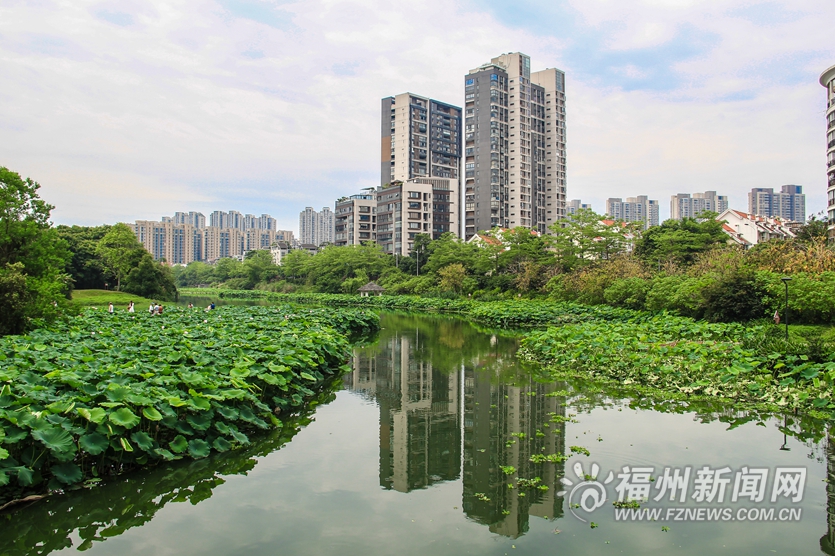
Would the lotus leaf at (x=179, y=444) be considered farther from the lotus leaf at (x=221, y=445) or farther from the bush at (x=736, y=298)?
the bush at (x=736, y=298)

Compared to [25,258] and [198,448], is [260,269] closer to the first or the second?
[25,258]

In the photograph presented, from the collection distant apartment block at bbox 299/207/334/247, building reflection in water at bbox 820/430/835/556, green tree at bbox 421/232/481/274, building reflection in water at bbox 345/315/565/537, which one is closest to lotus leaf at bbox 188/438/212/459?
building reflection in water at bbox 345/315/565/537

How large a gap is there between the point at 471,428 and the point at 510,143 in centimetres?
6207

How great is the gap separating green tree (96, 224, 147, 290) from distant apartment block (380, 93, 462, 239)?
122ft

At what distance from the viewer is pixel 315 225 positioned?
174 meters

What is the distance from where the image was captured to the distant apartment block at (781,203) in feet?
320

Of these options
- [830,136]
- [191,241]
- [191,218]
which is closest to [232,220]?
[191,218]

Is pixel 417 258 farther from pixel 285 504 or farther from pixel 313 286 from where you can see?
pixel 285 504

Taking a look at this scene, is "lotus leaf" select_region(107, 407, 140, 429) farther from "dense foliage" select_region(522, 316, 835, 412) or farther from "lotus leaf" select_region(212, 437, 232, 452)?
"dense foliage" select_region(522, 316, 835, 412)

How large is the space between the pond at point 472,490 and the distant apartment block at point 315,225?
16258cm

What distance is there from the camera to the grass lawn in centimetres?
3449

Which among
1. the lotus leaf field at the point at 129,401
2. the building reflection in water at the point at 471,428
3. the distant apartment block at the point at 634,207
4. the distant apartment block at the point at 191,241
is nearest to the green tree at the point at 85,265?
the building reflection in water at the point at 471,428

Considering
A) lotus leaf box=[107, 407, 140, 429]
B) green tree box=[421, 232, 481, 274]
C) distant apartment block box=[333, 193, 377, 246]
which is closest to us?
lotus leaf box=[107, 407, 140, 429]

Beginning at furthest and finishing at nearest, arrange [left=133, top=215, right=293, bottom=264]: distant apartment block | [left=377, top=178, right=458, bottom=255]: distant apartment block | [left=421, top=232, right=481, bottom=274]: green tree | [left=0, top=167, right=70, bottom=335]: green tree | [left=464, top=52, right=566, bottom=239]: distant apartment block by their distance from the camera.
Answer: [left=133, top=215, right=293, bottom=264]: distant apartment block, [left=464, top=52, right=566, bottom=239]: distant apartment block, [left=377, top=178, right=458, bottom=255]: distant apartment block, [left=421, top=232, right=481, bottom=274]: green tree, [left=0, top=167, right=70, bottom=335]: green tree
